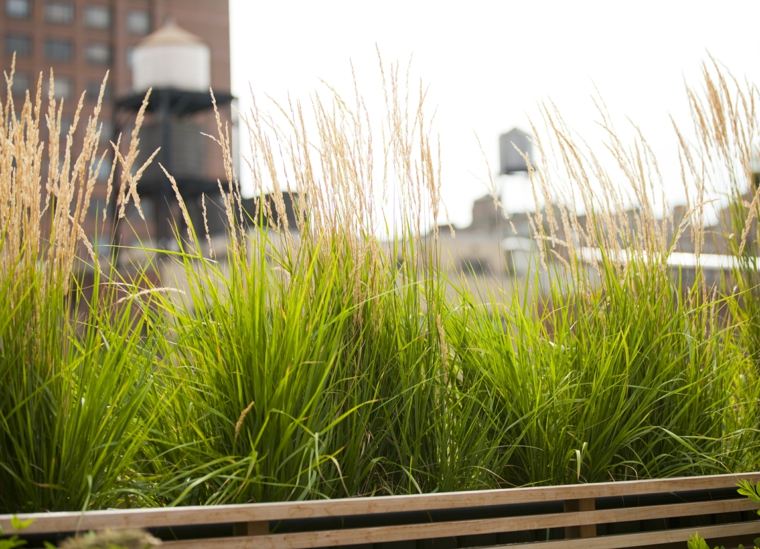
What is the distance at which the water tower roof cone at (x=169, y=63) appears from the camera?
1459 centimetres

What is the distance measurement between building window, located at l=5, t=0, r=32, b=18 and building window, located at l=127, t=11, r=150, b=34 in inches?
146

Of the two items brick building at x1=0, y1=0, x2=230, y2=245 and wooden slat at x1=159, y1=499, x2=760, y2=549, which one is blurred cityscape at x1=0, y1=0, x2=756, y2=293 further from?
wooden slat at x1=159, y1=499, x2=760, y2=549

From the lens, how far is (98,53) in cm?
3594

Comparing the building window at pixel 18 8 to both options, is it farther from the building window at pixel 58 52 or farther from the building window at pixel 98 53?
the building window at pixel 98 53

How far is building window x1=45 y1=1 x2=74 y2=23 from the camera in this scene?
35844 millimetres

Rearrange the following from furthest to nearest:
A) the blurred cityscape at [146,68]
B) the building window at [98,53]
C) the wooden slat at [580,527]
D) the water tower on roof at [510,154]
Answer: the building window at [98,53]
the blurred cityscape at [146,68]
the water tower on roof at [510,154]
the wooden slat at [580,527]

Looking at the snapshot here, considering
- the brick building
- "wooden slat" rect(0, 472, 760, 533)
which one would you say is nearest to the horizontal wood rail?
"wooden slat" rect(0, 472, 760, 533)

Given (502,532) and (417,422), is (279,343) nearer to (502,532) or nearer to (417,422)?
(417,422)

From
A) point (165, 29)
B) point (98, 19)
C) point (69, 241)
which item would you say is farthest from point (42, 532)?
point (98, 19)

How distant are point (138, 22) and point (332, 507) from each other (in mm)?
37740

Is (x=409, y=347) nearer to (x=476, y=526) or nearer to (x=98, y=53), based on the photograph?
(x=476, y=526)

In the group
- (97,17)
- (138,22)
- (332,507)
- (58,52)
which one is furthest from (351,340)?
(97,17)

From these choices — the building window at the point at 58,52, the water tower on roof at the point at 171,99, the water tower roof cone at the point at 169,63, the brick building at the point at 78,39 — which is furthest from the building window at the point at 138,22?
the water tower roof cone at the point at 169,63

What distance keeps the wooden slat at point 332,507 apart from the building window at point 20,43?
122 ft
